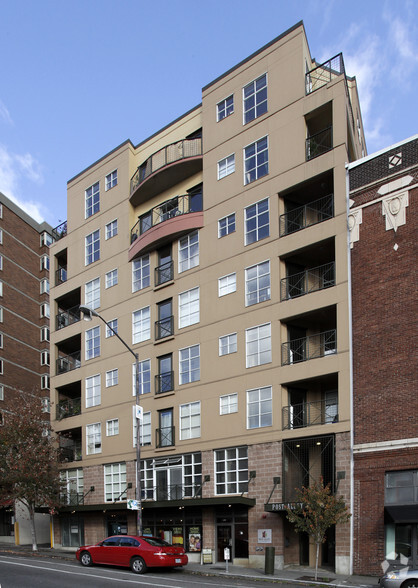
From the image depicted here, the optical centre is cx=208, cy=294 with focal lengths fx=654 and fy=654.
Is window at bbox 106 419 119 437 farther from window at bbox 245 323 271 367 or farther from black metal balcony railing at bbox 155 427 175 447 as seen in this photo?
window at bbox 245 323 271 367

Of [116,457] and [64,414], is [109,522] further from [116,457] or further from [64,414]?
[64,414]

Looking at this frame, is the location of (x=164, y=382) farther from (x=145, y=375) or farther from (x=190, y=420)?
(x=190, y=420)

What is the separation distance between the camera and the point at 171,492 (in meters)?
32.4

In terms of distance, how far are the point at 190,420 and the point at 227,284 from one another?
23.0ft

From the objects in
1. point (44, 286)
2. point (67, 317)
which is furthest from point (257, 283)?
point (44, 286)

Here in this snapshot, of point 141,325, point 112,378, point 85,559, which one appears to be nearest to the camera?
point 85,559

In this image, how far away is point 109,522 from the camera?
119 feet

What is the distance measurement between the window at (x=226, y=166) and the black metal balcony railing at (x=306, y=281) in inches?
275

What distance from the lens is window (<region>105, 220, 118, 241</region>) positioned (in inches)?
1578

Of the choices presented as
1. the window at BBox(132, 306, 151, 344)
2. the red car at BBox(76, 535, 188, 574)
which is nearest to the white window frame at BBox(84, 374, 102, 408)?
the window at BBox(132, 306, 151, 344)

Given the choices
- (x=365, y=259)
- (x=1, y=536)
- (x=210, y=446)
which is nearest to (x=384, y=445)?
(x=365, y=259)

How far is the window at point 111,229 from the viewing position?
4009 centimetres

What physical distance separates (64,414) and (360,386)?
2257cm

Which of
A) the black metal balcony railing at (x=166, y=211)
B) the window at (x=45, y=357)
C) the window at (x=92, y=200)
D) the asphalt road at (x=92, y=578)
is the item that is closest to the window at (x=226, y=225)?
the black metal balcony railing at (x=166, y=211)
